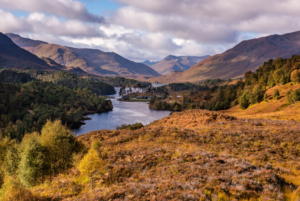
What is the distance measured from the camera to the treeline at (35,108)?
3957 inches

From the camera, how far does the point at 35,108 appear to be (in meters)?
128

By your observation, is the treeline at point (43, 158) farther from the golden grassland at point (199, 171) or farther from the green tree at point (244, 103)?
the green tree at point (244, 103)

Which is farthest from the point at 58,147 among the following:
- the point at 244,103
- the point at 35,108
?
the point at 35,108

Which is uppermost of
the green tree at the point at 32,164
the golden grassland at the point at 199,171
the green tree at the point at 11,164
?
the golden grassland at the point at 199,171

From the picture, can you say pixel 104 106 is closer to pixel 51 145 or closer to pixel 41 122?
pixel 41 122

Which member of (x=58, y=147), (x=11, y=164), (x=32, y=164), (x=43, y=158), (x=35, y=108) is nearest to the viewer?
(x=32, y=164)

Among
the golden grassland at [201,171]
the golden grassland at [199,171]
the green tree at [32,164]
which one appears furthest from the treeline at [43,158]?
the golden grassland at [201,171]

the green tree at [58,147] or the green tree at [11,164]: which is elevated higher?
the green tree at [58,147]

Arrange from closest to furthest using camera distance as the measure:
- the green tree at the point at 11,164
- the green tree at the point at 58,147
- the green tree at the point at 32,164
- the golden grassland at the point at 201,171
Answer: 1. the golden grassland at the point at 201,171
2. the green tree at the point at 32,164
3. the green tree at the point at 58,147
4. the green tree at the point at 11,164

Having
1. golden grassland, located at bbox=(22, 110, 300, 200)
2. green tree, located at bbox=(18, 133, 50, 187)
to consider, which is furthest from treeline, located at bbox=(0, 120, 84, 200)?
golden grassland, located at bbox=(22, 110, 300, 200)

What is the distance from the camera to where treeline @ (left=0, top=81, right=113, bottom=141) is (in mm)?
100519

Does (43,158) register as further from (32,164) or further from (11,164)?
(11,164)

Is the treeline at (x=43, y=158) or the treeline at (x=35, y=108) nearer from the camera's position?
the treeline at (x=43, y=158)

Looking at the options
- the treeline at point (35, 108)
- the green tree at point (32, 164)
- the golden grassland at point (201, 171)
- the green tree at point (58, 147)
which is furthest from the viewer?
the treeline at point (35, 108)
